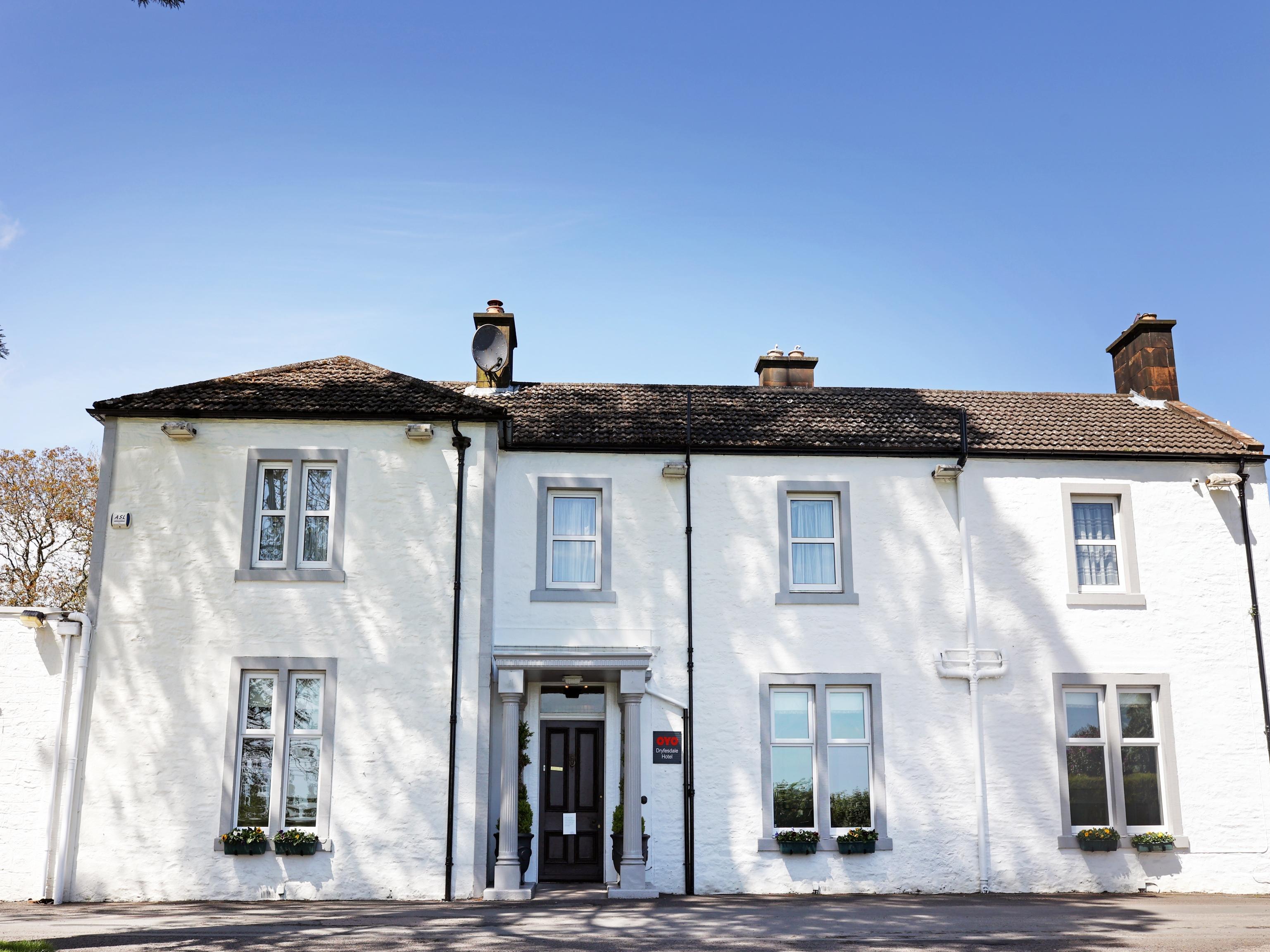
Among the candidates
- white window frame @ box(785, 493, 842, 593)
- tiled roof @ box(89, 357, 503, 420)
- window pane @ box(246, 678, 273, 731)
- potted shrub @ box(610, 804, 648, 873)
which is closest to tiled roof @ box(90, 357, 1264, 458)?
tiled roof @ box(89, 357, 503, 420)

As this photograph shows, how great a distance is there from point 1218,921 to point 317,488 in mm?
12359

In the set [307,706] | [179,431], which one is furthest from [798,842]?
[179,431]

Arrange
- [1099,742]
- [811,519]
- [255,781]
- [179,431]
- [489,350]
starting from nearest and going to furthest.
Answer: [255,781]
[179,431]
[1099,742]
[811,519]
[489,350]

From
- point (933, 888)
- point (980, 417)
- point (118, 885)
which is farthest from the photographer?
point (980, 417)

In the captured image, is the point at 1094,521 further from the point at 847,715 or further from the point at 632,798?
the point at 632,798

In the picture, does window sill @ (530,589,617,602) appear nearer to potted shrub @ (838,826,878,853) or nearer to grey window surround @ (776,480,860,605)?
grey window surround @ (776,480,860,605)

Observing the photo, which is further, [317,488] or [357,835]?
[317,488]

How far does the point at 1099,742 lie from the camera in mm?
15414

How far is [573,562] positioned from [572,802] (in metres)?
3.37

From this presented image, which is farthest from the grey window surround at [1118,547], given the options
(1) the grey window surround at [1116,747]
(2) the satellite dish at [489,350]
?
(2) the satellite dish at [489,350]

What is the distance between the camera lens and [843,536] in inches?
625

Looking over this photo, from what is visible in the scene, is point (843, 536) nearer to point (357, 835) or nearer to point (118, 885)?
point (357, 835)

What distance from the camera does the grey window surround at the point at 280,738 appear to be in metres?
14.0

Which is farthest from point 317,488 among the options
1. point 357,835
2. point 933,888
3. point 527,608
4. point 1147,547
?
point 1147,547
